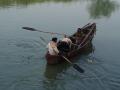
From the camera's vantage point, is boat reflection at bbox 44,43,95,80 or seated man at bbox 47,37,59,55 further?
seated man at bbox 47,37,59,55

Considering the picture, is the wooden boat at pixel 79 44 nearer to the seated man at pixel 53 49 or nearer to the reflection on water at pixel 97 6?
the seated man at pixel 53 49

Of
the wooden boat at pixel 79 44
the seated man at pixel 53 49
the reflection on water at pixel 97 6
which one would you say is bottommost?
the reflection on water at pixel 97 6

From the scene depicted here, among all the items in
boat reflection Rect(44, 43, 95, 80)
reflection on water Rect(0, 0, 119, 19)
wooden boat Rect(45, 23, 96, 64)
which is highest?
wooden boat Rect(45, 23, 96, 64)

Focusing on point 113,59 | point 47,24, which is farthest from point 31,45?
point 47,24

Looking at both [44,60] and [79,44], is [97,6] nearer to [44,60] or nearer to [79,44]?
[79,44]

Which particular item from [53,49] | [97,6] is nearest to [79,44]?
[53,49]

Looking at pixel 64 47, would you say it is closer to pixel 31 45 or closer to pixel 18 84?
pixel 31 45

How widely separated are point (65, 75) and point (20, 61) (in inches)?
123

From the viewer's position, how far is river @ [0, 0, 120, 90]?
16.1 m

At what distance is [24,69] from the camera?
58.1 ft

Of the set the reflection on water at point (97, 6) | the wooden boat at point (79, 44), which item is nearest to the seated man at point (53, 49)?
the wooden boat at point (79, 44)

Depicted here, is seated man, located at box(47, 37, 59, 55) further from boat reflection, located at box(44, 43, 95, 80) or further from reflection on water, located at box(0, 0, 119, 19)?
reflection on water, located at box(0, 0, 119, 19)

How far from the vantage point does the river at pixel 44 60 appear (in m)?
16.1

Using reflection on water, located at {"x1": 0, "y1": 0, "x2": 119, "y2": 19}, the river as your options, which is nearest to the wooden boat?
the river
